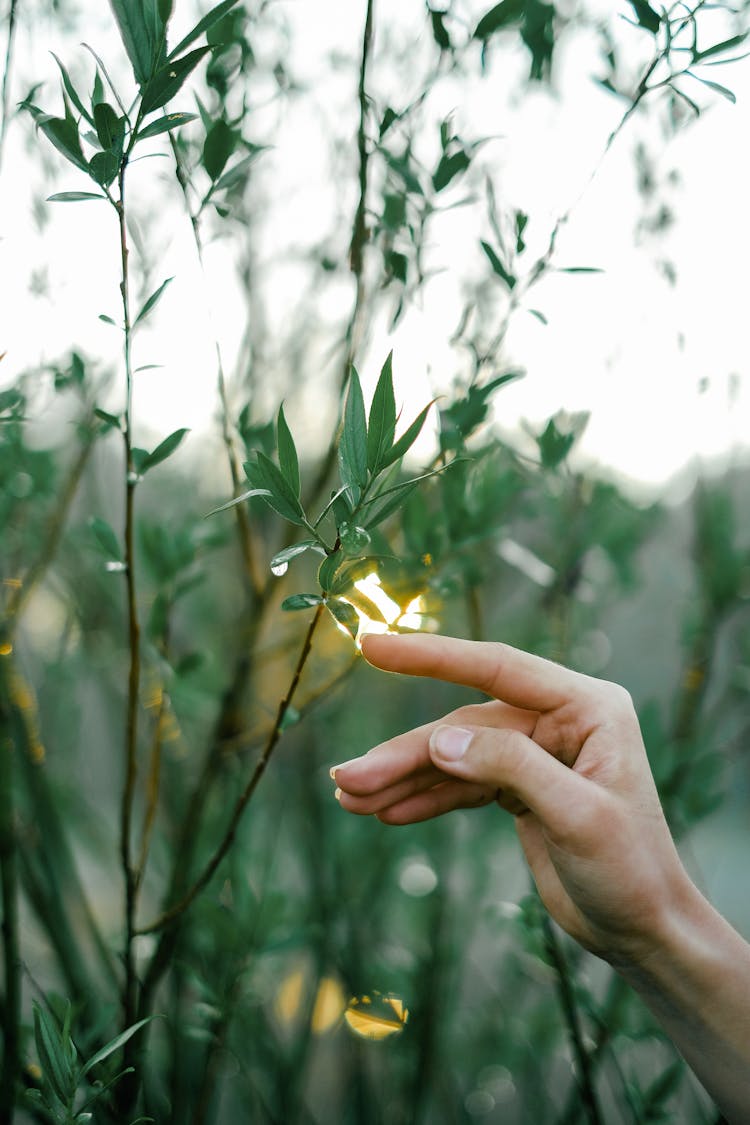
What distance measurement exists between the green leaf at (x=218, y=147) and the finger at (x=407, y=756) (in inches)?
21.0

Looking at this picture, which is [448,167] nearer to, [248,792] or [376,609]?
[376,609]

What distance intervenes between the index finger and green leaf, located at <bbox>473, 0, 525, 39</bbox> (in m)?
0.57

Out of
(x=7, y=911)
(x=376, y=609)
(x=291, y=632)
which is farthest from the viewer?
(x=291, y=632)

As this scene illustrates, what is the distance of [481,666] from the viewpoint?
761 mm

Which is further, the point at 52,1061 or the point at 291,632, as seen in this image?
the point at 291,632

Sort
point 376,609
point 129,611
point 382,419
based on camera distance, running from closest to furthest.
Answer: point 382,419 → point 376,609 → point 129,611

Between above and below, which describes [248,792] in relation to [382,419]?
below

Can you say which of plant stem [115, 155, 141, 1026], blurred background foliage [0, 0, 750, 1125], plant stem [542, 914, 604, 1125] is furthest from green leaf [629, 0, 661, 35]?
plant stem [542, 914, 604, 1125]

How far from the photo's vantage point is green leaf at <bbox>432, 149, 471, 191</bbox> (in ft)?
2.80

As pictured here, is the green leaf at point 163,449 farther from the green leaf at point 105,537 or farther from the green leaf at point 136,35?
the green leaf at point 136,35

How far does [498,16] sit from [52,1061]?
985 mm

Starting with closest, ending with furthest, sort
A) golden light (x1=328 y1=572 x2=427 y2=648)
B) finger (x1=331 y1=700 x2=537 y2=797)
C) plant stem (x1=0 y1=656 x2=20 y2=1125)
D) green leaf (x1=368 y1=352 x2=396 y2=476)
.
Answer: green leaf (x1=368 y1=352 x2=396 y2=476)
golden light (x1=328 y1=572 x2=427 y2=648)
finger (x1=331 y1=700 x2=537 y2=797)
plant stem (x1=0 y1=656 x2=20 y2=1125)

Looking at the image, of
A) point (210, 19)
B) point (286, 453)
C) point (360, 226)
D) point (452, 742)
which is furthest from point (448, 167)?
point (452, 742)

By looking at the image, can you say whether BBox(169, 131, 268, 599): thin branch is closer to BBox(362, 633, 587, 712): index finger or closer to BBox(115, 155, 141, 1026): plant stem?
BBox(115, 155, 141, 1026): plant stem
